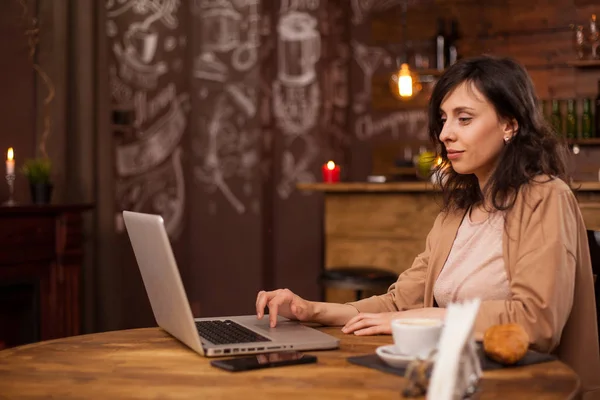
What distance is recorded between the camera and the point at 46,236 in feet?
11.2

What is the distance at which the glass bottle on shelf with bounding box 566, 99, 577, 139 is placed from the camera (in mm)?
5582

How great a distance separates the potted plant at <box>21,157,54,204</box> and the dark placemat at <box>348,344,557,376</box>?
93.6 inches

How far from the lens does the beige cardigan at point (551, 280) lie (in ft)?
5.40

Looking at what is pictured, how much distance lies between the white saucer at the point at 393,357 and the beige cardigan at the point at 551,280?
303 millimetres

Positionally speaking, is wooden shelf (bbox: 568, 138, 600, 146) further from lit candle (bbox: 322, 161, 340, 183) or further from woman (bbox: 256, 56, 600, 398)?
woman (bbox: 256, 56, 600, 398)

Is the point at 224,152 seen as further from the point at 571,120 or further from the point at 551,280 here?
the point at 551,280

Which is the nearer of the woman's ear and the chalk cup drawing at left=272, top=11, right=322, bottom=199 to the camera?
the woman's ear

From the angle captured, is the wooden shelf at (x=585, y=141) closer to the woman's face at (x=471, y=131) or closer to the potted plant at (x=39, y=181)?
the potted plant at (x=39, y=181)

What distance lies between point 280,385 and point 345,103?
4917mm

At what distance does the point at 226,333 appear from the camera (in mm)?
1664

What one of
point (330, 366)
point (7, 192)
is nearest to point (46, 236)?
point (7, 192)

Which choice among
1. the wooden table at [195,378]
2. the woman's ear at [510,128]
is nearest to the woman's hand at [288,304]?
the wooden table at [195,378]

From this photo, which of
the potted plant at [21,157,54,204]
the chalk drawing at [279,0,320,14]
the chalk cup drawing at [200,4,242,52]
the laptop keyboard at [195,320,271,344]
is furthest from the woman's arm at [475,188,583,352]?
the chalk drawing at [279,0,320,14]

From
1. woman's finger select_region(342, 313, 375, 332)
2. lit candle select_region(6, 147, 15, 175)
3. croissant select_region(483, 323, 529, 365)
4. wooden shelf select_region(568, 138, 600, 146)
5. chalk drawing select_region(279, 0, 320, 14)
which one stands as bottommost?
woman's finger select_region(342, 313, 375, 332)
